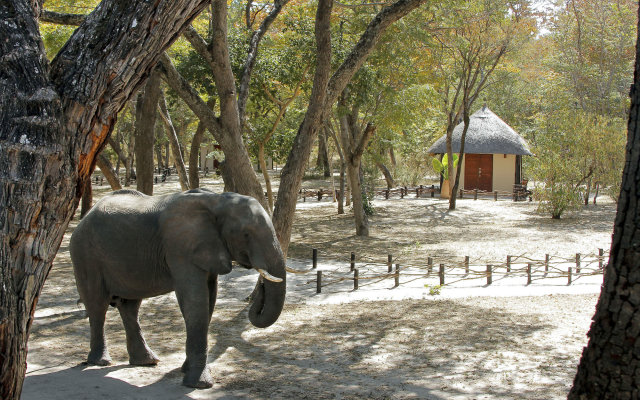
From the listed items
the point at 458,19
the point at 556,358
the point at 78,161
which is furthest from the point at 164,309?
the point at 458,19

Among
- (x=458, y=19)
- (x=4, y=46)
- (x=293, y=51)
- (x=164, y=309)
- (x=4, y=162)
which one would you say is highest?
(x=458, y=19)

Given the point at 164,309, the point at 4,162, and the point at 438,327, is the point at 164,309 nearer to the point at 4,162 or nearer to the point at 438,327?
the point at 438,327

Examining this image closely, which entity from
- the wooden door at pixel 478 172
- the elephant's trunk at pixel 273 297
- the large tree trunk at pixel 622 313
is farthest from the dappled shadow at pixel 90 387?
the wooden door at pixel 478 172

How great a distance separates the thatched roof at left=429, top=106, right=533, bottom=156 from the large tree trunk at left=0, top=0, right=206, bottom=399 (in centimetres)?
3016

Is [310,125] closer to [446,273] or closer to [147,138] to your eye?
[446,273]

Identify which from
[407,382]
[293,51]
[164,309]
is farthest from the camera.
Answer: [293,51]

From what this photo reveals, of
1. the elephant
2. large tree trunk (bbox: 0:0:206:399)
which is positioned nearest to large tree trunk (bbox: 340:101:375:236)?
the elephant

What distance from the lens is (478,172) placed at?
3397cm

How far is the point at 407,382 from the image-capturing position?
21.5ft

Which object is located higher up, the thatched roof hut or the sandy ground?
the thatched roof hut

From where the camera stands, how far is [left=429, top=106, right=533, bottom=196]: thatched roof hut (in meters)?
33.2

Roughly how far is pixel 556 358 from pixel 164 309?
5.76m

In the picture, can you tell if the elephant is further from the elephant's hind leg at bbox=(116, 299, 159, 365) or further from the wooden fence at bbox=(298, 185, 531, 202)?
the wooden fence at bbox=(298, 185, 531, 202)

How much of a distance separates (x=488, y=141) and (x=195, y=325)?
1129 inches
